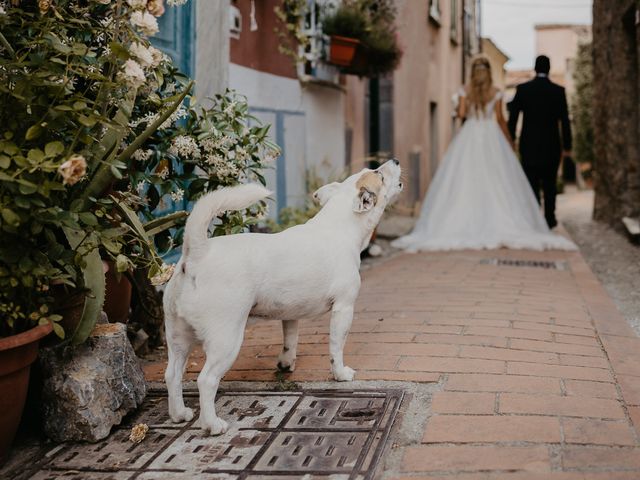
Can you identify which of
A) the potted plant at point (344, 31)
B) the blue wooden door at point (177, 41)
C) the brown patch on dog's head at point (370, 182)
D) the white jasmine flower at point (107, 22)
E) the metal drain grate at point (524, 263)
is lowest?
the metal drain grate at point (524, 263)

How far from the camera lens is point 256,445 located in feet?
9.66

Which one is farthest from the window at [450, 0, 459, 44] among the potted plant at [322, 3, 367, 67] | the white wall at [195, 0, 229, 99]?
the white wall at [195, 0, 229, 99]

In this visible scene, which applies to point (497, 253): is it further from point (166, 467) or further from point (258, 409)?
point (166, 467)

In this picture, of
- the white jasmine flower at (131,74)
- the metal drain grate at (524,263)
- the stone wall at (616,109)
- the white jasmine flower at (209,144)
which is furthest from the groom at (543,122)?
the white jasmine flower at (131,74)

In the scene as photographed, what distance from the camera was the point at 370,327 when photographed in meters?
4.67

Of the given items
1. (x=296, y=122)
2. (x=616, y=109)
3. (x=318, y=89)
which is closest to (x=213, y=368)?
(x=296, y=122)

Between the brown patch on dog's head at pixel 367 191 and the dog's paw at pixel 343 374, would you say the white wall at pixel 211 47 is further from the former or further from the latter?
the dog's paw at pixel 343 374

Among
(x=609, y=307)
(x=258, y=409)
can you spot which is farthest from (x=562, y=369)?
(x=609, y=307)

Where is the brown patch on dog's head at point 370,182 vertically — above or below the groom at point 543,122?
below

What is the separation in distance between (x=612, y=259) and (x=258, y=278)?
18.6 ft

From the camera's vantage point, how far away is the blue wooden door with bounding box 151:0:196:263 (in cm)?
532

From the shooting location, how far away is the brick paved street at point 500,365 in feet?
9.08

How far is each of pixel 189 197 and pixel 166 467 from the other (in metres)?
1.69

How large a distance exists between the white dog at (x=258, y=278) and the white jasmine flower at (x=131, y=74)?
621 millimetres
